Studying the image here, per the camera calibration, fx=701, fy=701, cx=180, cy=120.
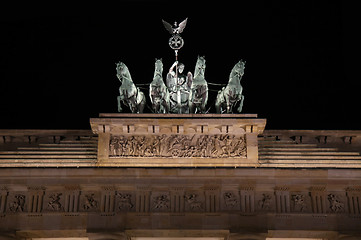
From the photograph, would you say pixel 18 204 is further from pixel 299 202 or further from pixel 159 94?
pixel 299 202

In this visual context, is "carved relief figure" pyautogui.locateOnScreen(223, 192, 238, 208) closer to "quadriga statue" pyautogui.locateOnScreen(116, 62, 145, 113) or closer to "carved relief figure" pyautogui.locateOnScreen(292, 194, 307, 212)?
"carved relief figure" pyautogui.locateOnScreen(292, 194, 307, 212)

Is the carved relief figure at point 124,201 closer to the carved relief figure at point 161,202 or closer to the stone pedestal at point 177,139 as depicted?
the carved relief figure at point 161,202

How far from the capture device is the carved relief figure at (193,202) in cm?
2442

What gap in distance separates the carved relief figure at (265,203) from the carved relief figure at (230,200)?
853mm

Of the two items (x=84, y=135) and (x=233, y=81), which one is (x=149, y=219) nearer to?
(x=84, y=135)

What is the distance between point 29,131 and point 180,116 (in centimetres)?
581

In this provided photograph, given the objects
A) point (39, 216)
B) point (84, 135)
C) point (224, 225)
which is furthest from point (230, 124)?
point (39, 216)

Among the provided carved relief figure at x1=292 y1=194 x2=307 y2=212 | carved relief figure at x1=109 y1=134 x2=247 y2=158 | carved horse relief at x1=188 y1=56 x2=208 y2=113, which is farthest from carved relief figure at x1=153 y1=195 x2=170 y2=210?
carved relief figure at x1=292 y1=194 x2=307 y2=212

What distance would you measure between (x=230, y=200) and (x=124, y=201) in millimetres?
3707

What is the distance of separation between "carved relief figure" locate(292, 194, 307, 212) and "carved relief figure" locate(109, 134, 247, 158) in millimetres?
2498

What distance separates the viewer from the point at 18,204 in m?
24.5

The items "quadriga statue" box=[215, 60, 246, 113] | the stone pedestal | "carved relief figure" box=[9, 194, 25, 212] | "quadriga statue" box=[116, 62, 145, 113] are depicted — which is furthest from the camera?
"quadriga statue" box=[116, 62, 145, 113]

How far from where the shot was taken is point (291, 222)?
2416 cm

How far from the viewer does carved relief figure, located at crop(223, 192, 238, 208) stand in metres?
24.5
